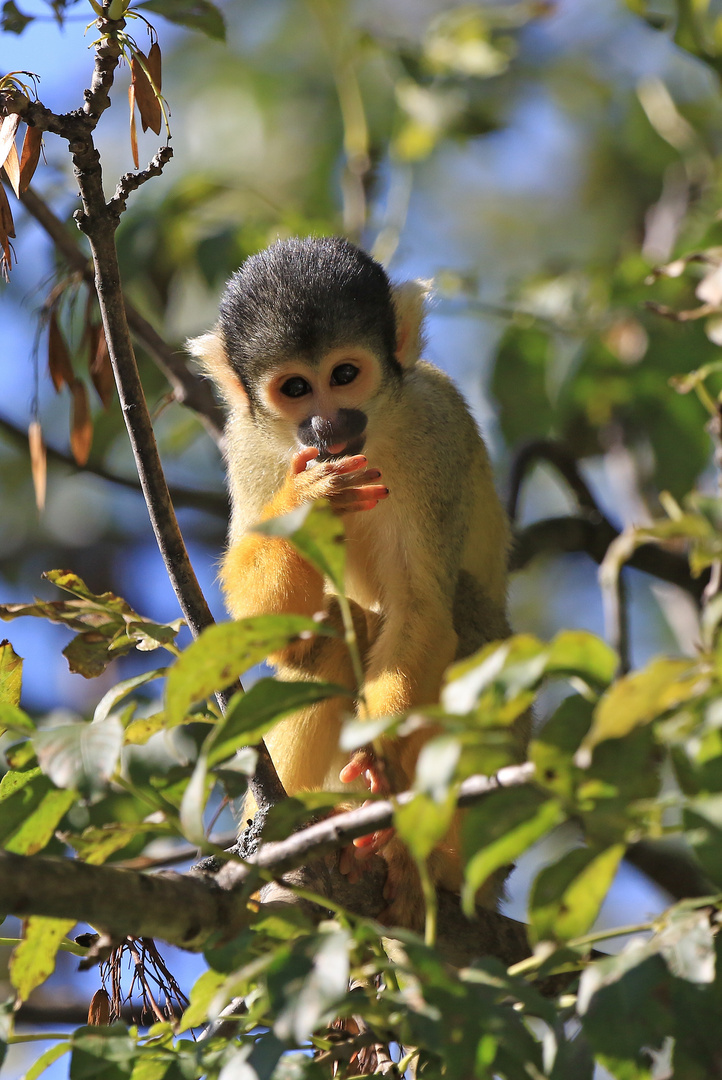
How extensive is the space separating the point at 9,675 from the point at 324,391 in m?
1.97

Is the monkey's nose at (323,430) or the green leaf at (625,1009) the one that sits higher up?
the monkey's nose at (323,430)

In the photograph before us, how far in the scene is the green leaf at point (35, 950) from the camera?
164 cm

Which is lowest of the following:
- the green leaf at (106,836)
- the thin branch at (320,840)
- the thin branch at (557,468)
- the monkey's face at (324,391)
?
the thin branch at (320,840)

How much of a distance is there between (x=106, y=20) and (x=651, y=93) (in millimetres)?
4858

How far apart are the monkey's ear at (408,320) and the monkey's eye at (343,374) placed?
28 centimetres

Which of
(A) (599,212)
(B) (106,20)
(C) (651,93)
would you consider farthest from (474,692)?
(A) (599,212)

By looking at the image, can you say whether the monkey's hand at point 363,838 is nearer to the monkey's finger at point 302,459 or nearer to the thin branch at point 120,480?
the monkey's finger at point 302,459

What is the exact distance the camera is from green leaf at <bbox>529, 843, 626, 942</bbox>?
1.25 metres

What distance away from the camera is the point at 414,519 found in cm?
373

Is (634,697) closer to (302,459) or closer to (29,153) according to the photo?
(29,153)

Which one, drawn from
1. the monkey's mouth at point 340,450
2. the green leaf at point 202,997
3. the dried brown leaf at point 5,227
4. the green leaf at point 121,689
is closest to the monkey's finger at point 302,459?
the monkey's mouth at point 340,450

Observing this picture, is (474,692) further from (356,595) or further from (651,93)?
(651,93)

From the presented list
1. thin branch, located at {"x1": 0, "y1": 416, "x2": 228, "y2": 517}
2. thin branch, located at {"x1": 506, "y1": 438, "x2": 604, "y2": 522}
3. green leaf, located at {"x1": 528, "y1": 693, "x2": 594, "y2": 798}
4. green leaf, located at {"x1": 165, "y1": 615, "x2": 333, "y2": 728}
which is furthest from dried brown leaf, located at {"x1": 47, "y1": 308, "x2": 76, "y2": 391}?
thin branch, located at {"x1": 506, "y1": 438, "x2": 604, "y2": 522}

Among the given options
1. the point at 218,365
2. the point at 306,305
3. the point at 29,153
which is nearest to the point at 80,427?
the point at 218,365
